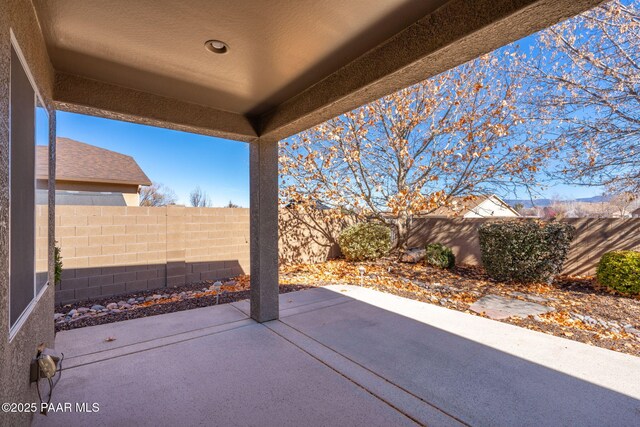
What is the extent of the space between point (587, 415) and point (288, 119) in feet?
11.4

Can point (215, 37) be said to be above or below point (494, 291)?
above

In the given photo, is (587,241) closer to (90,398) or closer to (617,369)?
(617,369)

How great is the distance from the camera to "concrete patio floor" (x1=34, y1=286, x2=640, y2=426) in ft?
6.90

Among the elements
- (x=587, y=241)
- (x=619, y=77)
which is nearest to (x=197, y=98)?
(x=619, y=77)

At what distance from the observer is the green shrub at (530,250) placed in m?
6.27

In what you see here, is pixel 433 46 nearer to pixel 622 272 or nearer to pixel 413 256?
pixel 622 272

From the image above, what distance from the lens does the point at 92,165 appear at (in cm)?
1109

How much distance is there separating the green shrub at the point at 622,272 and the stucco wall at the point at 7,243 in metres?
8.10

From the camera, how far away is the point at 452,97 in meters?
7.65

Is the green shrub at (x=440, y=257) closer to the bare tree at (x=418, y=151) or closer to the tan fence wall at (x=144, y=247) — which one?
the bare tree at (x=418, y=151)

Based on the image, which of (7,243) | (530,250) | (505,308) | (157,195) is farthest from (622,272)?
(157,195)

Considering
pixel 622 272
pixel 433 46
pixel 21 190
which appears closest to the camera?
pixel 21 190

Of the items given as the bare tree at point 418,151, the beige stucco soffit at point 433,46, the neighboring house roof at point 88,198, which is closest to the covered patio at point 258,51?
the beige stucco soffit at point 433,46

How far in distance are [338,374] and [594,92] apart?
23.9 feet
